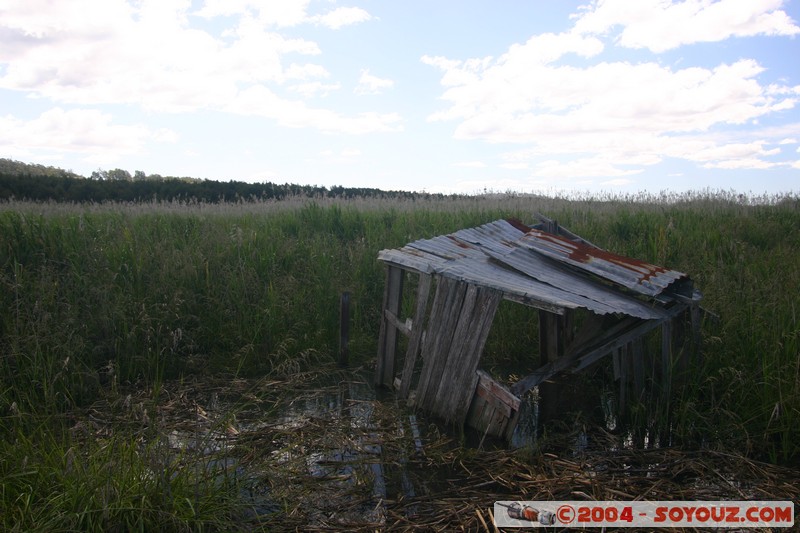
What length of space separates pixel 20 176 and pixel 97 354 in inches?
687

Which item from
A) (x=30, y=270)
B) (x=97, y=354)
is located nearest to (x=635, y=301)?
(x=97, y=354)

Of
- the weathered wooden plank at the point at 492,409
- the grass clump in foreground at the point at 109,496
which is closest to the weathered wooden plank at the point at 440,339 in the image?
the weathered wooden plank at the point at 492,409

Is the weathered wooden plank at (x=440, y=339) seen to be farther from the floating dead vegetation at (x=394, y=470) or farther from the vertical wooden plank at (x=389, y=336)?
the vertical wooden plank at (x=389, y=336)

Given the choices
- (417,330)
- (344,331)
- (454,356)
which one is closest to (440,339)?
(454,356)

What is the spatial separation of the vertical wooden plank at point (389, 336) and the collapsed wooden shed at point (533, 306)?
64 cm

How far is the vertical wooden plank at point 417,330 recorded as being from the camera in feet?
19.8

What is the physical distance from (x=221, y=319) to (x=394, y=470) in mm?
4170

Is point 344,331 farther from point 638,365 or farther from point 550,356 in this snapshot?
point 638,365

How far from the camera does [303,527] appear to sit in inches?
148

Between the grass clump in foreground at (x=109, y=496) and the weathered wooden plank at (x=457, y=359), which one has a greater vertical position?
the weathered wooden plank at (x=457, y=359)

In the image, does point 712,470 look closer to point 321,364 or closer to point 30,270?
point 321,364

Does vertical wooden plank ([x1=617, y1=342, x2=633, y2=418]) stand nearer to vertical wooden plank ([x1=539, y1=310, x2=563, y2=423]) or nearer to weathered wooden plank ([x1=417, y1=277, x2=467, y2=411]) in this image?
vertical wooden plank ([x1=539, y1=310, x2=563, y2=423])

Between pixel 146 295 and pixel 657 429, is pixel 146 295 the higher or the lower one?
the higher one

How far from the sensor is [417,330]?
20.1 ft
